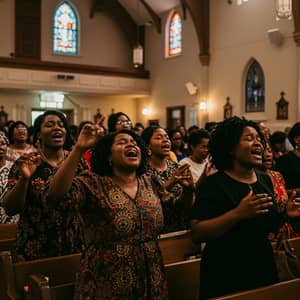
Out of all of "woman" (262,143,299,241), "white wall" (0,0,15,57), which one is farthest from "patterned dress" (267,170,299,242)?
"white wall" (0,0,15,57)

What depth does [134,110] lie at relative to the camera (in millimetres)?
17250

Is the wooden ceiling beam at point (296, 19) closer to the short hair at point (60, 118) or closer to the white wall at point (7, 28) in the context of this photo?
the white wall at point (7, 28)

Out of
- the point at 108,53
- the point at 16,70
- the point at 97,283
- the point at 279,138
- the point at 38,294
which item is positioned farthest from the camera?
the point at 108,53

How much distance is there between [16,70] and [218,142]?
12245 mm

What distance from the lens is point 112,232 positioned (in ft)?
6.95

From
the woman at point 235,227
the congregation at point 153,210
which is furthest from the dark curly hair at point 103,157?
the woman at point 235,227

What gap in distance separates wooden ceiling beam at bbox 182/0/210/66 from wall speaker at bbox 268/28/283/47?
2582mm

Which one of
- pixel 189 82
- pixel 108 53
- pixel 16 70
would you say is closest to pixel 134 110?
pixel 108 53

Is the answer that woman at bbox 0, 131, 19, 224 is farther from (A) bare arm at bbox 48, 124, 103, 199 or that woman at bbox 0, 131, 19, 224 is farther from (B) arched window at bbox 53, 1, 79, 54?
(B) arched window at bbox 53, 1, 79, 54

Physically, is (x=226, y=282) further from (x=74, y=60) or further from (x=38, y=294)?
(x=74, y=60)

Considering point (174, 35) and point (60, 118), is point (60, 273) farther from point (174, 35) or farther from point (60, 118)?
point (174, 35)

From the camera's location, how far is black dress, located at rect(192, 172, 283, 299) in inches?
84.0

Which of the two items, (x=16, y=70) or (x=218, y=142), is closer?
(x=218, y=142)

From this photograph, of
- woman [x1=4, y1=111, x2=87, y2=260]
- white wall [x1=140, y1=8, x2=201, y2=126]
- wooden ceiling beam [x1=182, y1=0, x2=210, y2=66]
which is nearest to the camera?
woman [x1=4, y1=111, x2=87, y2=260]
